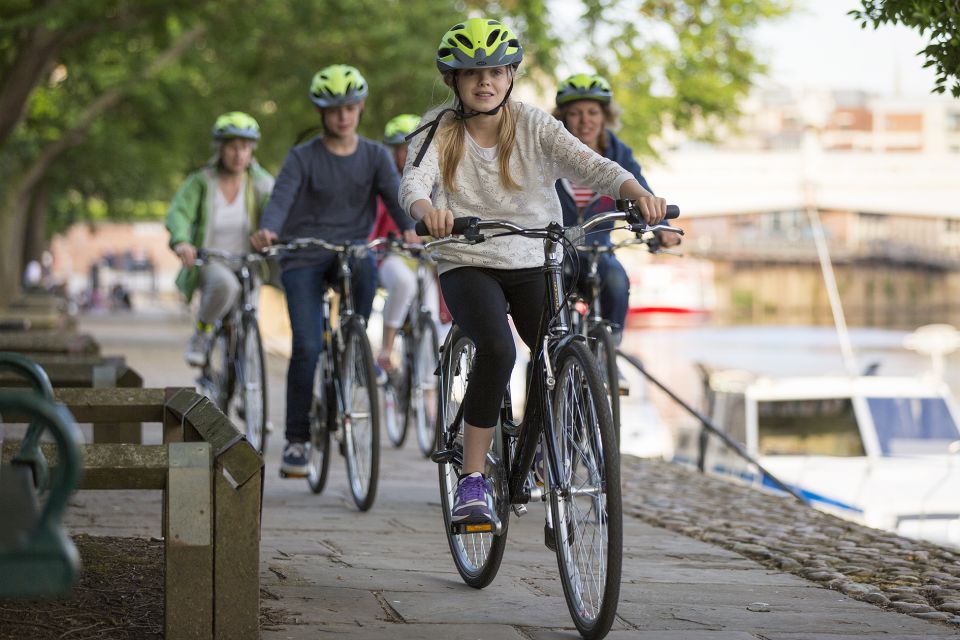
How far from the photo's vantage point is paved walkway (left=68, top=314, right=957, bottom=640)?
462 cm

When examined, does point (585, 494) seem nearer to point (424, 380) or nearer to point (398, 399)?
point (424, 380)

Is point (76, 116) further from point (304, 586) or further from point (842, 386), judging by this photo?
point (304, 586)

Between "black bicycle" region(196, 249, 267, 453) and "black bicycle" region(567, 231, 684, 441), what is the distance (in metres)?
1.71

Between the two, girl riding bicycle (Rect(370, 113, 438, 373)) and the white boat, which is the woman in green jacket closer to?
girl riding bicycle (Rect(370, 113, 438, 373))

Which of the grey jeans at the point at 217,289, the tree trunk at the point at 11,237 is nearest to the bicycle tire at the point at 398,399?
the grey jeans at the point at 217,289

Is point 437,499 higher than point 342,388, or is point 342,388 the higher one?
point 342,388

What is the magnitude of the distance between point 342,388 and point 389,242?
0.71m

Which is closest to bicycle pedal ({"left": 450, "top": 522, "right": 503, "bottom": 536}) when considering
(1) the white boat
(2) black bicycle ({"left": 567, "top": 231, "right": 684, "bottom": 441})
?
(2) black bicycle ({"left": 567, "top": 231, "right": 684, "bottom": 441})

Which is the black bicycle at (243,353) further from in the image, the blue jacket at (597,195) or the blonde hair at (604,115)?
the blonde hair at (604,115)

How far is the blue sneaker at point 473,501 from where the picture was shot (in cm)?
495

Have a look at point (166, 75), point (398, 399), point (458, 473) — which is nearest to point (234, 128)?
point (398, 399)

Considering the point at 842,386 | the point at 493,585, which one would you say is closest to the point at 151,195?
the point at 842,386

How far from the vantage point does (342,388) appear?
7605mm

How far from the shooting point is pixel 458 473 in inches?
206
